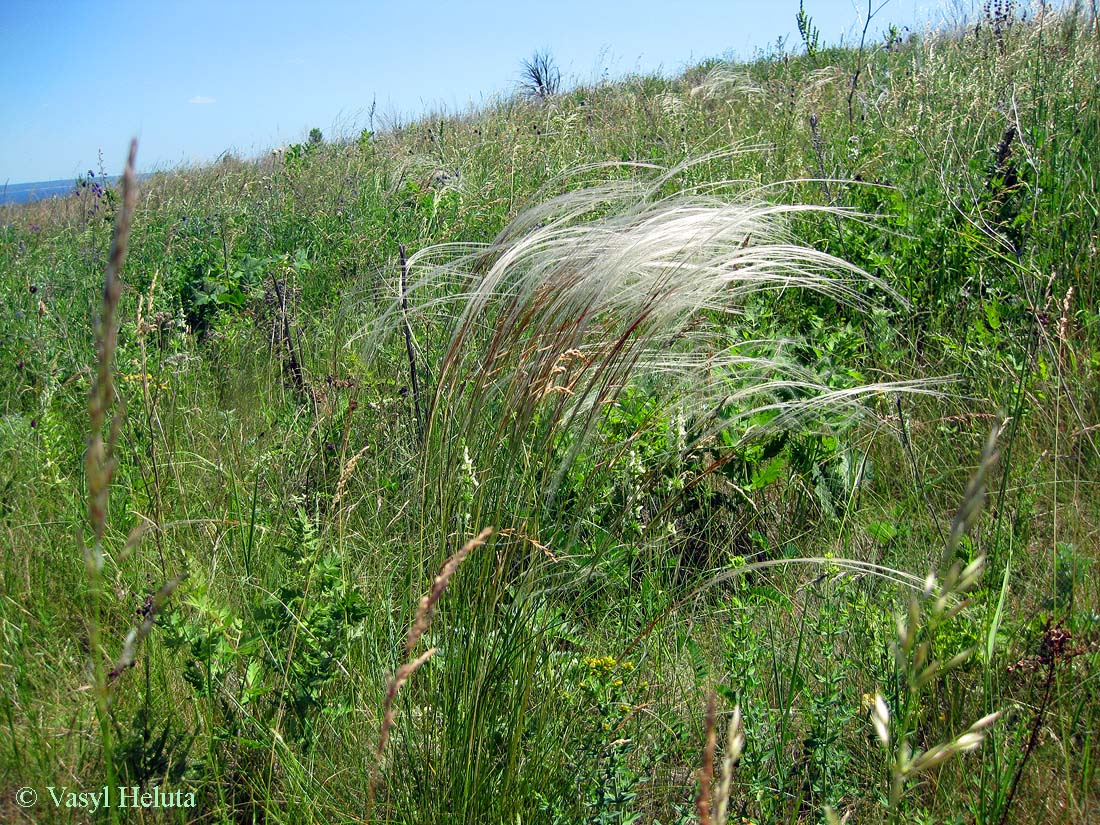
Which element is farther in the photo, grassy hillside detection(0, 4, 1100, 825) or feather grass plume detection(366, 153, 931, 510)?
feather grass plume detection(366, 153, 931, 510)

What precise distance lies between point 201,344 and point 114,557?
2181 mm

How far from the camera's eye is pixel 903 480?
7.64ft

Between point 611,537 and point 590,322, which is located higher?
point 590,322

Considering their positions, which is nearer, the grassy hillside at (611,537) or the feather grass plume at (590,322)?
the grassy hillside at (611,537)

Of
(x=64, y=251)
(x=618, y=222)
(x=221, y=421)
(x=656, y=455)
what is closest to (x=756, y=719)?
(x=656, y=455)

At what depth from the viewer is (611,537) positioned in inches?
58.1

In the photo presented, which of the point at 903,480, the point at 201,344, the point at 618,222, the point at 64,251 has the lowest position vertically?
the point at 903,480

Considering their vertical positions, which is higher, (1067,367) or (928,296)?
(928,296)

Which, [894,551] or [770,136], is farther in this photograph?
[770,136]

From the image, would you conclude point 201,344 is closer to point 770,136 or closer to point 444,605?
point 444,605

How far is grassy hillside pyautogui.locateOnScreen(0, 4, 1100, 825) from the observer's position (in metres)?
1.33

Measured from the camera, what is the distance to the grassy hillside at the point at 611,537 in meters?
1.33

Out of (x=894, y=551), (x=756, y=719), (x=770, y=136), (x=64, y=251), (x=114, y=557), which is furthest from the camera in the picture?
(x=64, y=251)

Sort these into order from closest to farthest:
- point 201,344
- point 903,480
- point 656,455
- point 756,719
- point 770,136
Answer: point 756,719
point 656,455
point 903,480
point 201,344
point 770,136
